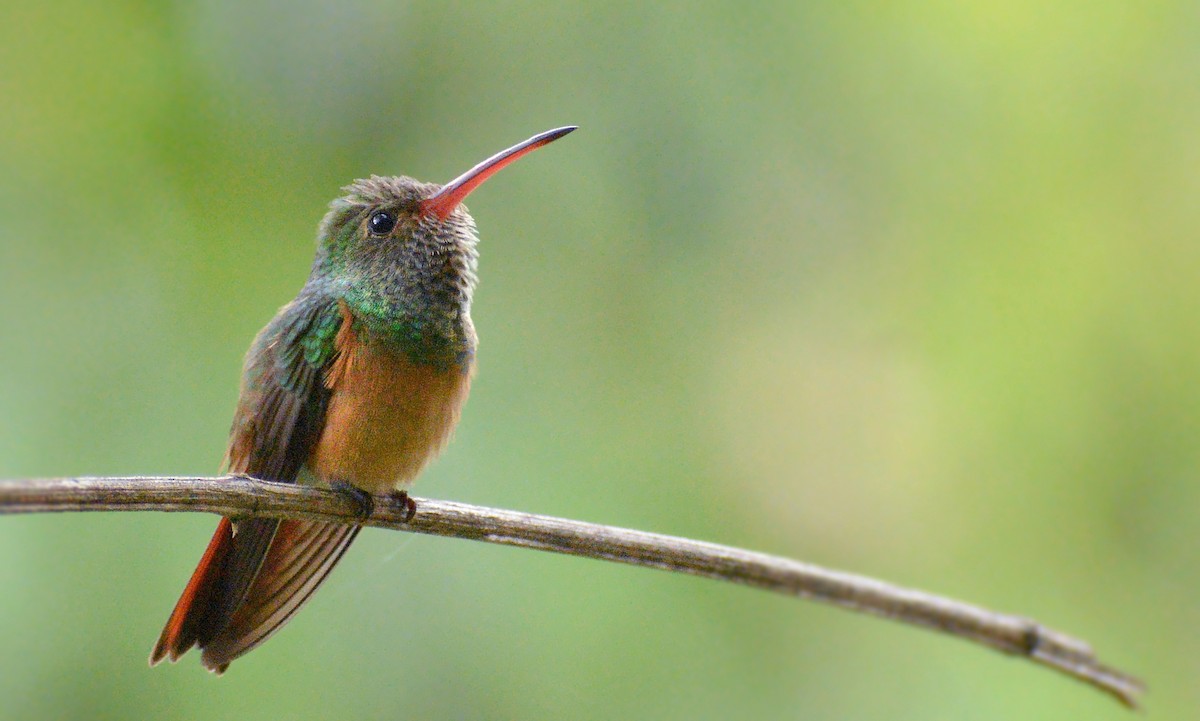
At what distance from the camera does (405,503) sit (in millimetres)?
1879

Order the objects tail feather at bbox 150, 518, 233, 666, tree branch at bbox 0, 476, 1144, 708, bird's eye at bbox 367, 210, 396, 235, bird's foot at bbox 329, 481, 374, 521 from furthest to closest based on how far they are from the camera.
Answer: bird's eye at bbox 367, 210, 396, 235 < bird's foot at bbox 329, 481, 374, 521 < tail feather at bbox 150, 518, 233, 666 < tree branch at bbox 0, 476, 1144, 708

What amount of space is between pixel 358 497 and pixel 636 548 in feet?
A: 2.02

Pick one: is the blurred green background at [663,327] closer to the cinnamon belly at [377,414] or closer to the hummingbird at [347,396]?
the hummingbird at [347,396]

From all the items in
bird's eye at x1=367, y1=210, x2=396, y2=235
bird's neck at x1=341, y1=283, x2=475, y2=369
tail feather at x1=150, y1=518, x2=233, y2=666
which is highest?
bird's eye at x1=367, y1=210, x2=396, y2=235

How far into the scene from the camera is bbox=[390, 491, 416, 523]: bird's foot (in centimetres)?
179

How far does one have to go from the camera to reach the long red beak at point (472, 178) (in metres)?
1.74

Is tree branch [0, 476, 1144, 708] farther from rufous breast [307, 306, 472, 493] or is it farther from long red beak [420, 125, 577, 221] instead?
long red beak [420, 125, 577, 221]

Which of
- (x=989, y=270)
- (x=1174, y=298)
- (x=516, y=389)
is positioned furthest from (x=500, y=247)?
(x=1174, y=298)

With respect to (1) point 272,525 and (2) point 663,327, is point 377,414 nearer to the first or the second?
(1) point 272,525

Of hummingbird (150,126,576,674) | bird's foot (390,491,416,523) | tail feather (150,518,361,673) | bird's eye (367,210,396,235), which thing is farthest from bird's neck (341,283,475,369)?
tail feather (150,518,361,673)

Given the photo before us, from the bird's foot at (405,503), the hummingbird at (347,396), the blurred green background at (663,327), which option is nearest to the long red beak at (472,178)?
the hummingbird at (347,396)

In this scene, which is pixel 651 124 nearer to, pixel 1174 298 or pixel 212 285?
pixel 212 285

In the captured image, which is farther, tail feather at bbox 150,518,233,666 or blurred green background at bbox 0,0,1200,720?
blurred green background at bbox 0,0,1200,720

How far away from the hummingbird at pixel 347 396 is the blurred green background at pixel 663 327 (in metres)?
0.28
